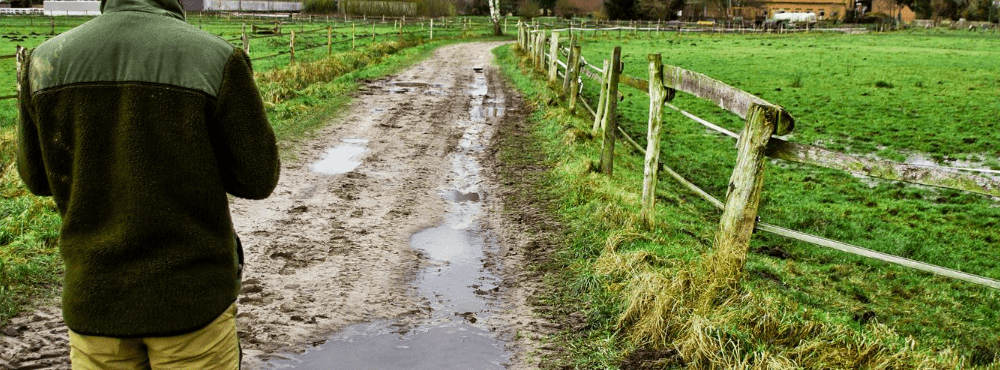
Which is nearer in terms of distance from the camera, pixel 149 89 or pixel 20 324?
pixel 149 89

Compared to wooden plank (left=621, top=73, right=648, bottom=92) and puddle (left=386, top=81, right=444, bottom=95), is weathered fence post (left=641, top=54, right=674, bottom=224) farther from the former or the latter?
puddle (left=386, top=81, right=444, bottom=95)

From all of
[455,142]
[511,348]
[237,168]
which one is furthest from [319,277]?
[455,142]

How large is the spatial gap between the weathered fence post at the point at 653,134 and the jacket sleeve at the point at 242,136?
4794 mm

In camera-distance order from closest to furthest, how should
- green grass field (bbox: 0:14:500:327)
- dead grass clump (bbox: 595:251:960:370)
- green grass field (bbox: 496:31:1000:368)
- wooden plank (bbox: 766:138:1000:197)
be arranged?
dead grass clump (bbox: 595:251:960:370), wooden plank (bbox: 766:138:1000:197), green grass field (bbox: 0:14:500:327), green grass field (bbox: 496:31:1000:368)

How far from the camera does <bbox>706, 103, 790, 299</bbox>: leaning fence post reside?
15.3ft

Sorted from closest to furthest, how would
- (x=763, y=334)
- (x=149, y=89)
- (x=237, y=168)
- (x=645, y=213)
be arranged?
(x=149, y=89), (x=237, y=168), (x=763, y=334), (x=645, y=213)

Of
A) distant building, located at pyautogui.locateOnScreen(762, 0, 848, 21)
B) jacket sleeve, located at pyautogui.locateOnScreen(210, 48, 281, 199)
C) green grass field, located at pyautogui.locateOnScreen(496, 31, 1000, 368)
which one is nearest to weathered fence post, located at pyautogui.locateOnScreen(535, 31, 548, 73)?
green grass field, located at pyautogui.locateOnScreen(496, 31, 1000, 368)

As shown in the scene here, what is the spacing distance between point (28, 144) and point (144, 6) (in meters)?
0.53

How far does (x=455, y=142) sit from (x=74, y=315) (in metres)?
9.14

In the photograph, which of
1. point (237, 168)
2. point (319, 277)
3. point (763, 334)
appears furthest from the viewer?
point (319, 277)

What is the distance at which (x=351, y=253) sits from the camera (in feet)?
19.4

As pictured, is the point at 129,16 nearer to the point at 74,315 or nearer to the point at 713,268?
the point at 74,315

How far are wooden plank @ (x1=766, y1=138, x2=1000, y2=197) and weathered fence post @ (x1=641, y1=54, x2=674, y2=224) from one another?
177 cm

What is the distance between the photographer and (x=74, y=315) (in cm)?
191
